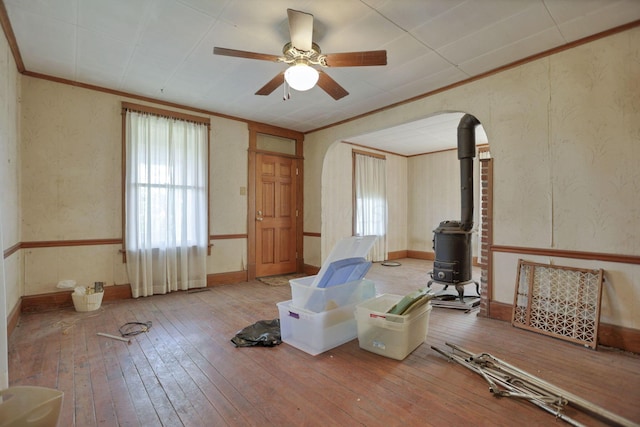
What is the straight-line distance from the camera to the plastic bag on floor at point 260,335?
264 cm

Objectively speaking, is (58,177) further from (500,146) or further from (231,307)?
(500,146)

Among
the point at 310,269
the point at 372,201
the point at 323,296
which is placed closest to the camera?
the point at 323,296

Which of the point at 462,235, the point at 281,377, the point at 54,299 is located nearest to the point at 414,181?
the point at 462,235

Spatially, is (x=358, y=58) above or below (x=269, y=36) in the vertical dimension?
below

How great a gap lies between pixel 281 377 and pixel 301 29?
2.47 m

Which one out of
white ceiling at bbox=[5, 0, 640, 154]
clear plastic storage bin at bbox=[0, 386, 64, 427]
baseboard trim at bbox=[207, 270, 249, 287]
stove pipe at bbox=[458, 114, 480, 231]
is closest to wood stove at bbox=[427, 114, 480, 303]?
stove pipe at bbox=[458, 114, 480, 231]

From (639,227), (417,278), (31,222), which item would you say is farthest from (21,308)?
(639,227)

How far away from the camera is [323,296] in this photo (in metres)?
2.54

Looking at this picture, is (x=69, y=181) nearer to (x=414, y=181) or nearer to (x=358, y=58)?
(x=358, y=58)

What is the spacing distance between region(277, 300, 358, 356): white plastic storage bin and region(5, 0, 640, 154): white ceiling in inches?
93.2

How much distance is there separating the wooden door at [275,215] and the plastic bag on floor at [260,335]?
235 cm

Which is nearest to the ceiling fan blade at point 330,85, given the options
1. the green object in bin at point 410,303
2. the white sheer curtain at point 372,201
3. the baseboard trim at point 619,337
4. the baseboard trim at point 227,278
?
the green object in bin at point 410,303

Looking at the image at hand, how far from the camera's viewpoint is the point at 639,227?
2.50 m

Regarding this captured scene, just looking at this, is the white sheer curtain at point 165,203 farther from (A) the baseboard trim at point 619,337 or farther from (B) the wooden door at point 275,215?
(A) the baseboard trim at point 619,337
